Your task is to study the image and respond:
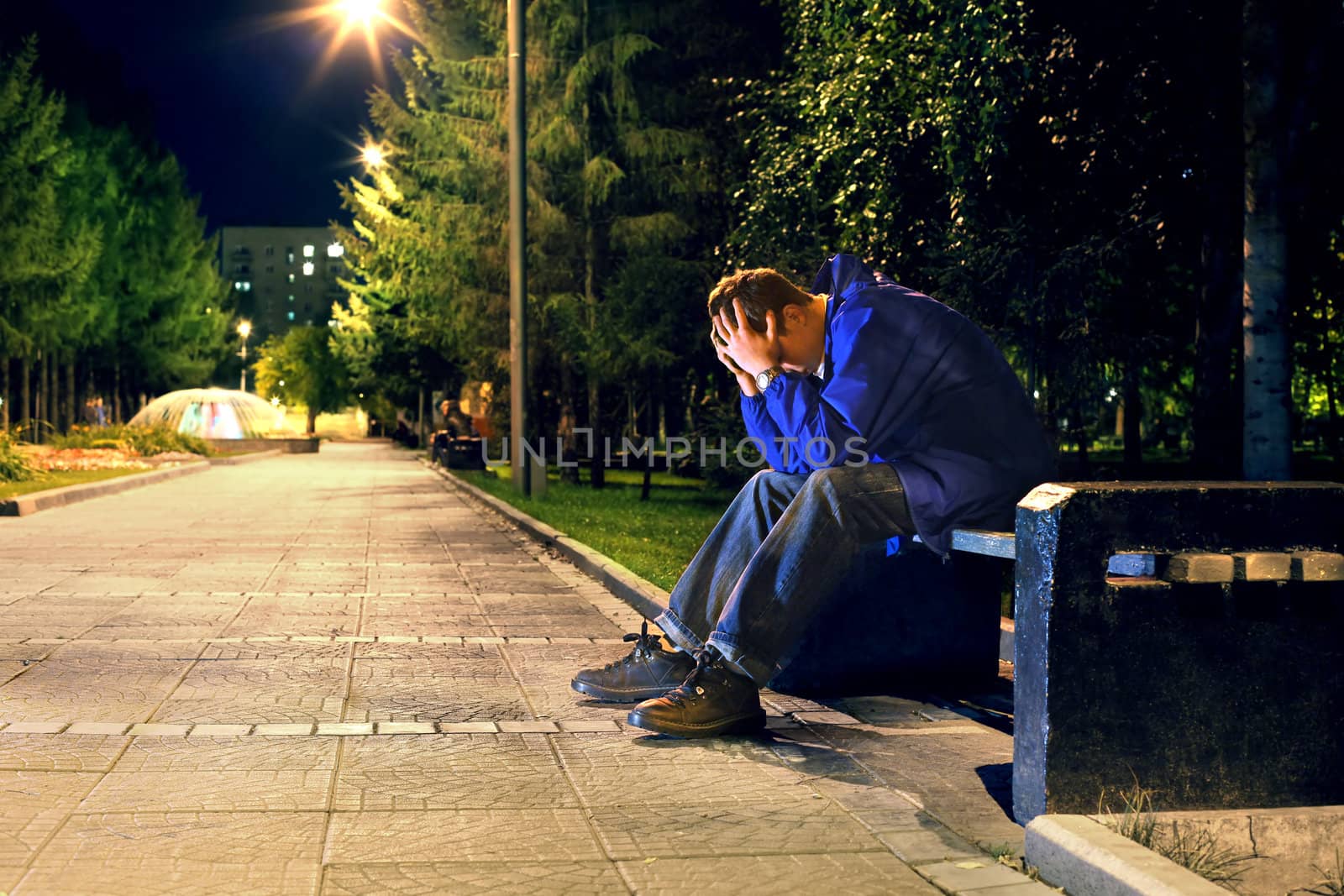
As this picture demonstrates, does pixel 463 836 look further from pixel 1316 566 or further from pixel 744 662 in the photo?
pixel 1316 566

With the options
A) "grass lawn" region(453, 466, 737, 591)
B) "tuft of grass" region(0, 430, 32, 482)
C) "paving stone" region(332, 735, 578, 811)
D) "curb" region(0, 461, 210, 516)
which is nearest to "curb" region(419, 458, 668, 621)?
"grass lawn" region(453, 466, 737, 591)

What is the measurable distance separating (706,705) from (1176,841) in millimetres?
1898

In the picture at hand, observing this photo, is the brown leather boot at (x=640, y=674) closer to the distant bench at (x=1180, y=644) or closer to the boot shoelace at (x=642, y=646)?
the boot shoelace at (x=642, y=646)

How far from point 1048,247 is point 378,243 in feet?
70.0

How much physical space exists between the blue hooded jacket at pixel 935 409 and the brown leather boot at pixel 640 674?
4.01ft

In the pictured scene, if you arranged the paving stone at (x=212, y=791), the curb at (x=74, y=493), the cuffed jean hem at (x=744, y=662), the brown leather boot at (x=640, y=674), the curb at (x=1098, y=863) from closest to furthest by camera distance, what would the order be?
the curb at (x=1098, y=863) < the paving stone at (x=212, y=791) < the cuffed jean hem at (x=744, y=662) < the brown leather boot at (x=640, y=674) < the curb at (x=74, y=493)

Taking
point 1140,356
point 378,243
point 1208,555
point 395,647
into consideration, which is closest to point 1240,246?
point 1140,356

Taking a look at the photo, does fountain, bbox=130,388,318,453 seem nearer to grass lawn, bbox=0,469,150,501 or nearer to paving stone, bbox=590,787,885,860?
grass lawn, bbox=0,469,150,501

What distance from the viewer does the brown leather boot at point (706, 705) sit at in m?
5.21

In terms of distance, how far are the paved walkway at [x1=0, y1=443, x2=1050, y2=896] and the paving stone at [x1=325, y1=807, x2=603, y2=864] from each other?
Answer: 1 cm

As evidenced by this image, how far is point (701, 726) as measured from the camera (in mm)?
5215

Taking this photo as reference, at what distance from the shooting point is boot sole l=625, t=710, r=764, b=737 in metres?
5.21

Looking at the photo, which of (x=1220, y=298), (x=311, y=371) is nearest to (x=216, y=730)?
(x=1220, y=298)

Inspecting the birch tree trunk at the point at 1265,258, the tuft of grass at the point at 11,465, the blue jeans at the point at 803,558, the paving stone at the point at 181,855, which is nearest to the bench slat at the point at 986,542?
the blue jeans at the point at 803,558
